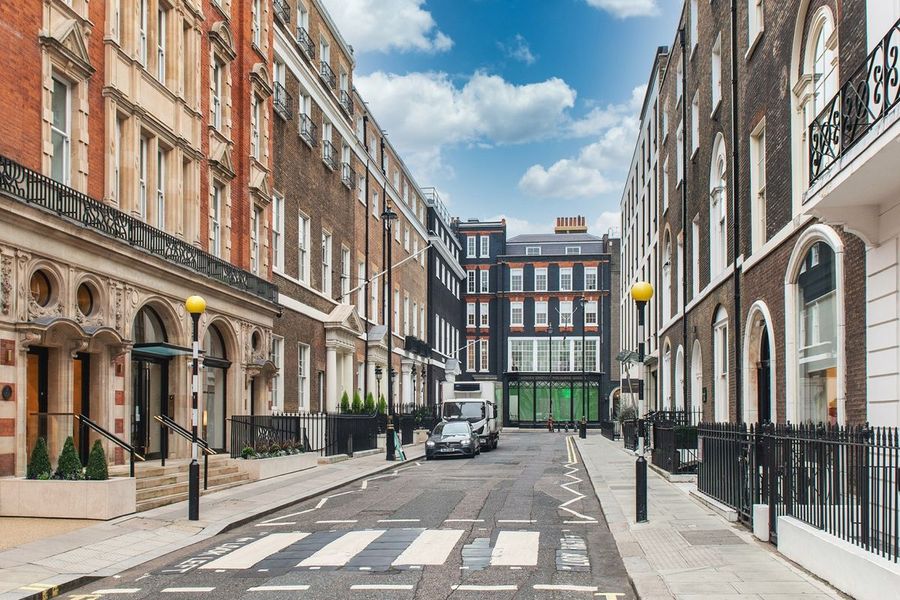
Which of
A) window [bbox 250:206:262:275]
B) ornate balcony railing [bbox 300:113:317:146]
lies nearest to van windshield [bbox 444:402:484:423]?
ornate balcony railing [bbox 300:113:317:146]

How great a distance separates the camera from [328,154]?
38188 mm

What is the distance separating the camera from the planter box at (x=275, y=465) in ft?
74.4

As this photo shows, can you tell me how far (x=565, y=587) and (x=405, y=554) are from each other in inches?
106

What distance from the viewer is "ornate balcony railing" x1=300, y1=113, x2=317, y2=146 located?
34500 mm

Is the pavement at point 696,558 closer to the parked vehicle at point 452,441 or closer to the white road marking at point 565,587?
the white road marking at point 565,587

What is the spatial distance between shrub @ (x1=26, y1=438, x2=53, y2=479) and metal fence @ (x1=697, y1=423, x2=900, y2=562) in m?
10.5

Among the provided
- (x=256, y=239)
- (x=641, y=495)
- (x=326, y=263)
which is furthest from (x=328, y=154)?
(x=641, y=495)

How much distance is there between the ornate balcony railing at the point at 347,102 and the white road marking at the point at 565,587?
3352cm

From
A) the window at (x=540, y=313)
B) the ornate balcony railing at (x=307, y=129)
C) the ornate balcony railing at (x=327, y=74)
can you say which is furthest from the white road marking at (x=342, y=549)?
the window at (x=540, y=313)

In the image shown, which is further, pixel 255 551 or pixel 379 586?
pixel 255 551

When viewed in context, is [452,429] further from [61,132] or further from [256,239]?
[61,132]

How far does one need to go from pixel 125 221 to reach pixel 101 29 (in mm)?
4026

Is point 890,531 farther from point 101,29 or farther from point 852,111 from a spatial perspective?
point 101,29

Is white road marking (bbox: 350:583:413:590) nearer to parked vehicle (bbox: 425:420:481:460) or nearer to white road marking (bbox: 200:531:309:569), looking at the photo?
white road marking (bbox: 200:531:309:569)
